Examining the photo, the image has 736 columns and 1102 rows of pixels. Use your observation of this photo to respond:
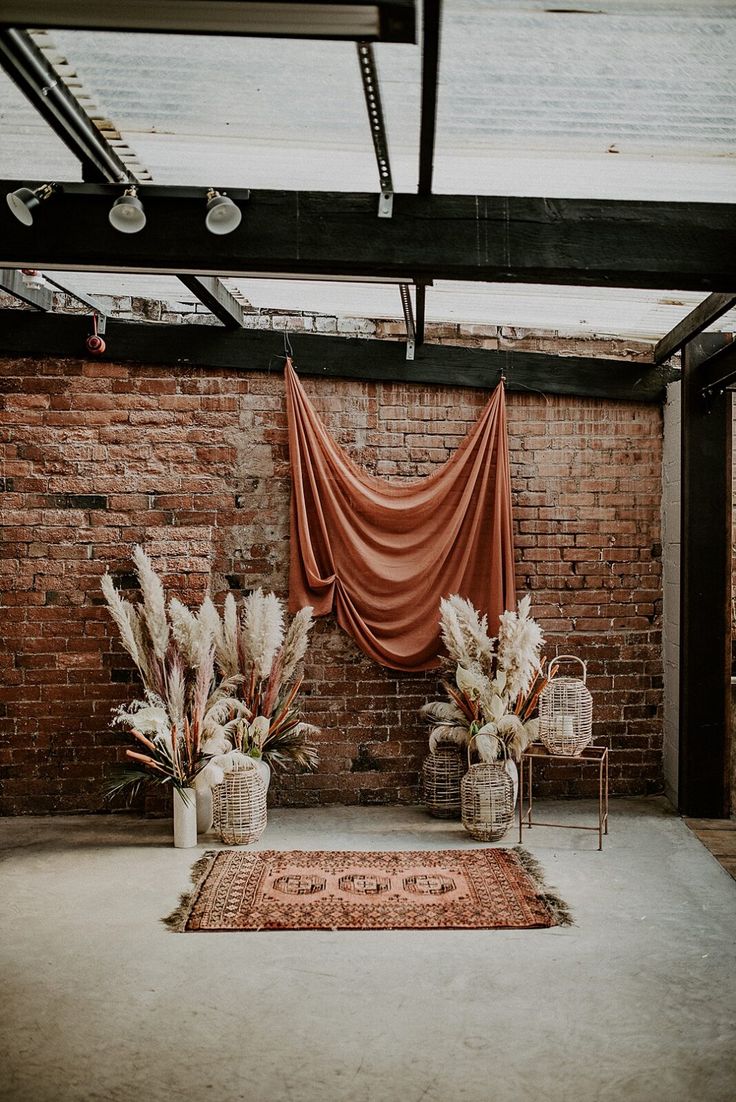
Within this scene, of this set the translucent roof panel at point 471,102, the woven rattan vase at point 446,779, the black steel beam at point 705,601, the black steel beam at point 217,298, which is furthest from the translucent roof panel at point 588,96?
the woven rattan vase at point 446,779

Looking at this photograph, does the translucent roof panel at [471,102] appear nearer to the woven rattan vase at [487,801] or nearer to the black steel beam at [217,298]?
the black steel beam at [217,298]

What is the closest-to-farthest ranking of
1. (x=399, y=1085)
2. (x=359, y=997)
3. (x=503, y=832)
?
Result: (x=399, y=1085) < (x=359, y=997) < (x=503, y=832)

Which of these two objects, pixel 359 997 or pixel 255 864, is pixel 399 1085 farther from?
pixel 255 864

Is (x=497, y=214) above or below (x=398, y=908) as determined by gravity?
above

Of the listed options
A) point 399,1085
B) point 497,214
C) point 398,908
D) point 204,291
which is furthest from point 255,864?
point 497,214

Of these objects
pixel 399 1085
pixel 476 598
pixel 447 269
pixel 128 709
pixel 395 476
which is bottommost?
pixel 399 1085

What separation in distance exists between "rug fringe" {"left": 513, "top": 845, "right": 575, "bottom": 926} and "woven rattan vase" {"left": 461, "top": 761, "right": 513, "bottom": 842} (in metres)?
0.15

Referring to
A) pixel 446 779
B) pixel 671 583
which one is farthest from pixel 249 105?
pixel 671 583

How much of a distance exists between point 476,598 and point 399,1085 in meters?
3.27

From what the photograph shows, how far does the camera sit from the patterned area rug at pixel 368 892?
4129 millimetres

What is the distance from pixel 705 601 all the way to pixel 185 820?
3.06 m

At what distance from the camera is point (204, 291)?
4.91m

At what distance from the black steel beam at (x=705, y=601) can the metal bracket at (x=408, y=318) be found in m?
1.56

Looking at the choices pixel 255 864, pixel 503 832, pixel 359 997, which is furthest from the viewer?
pixel 503 832
